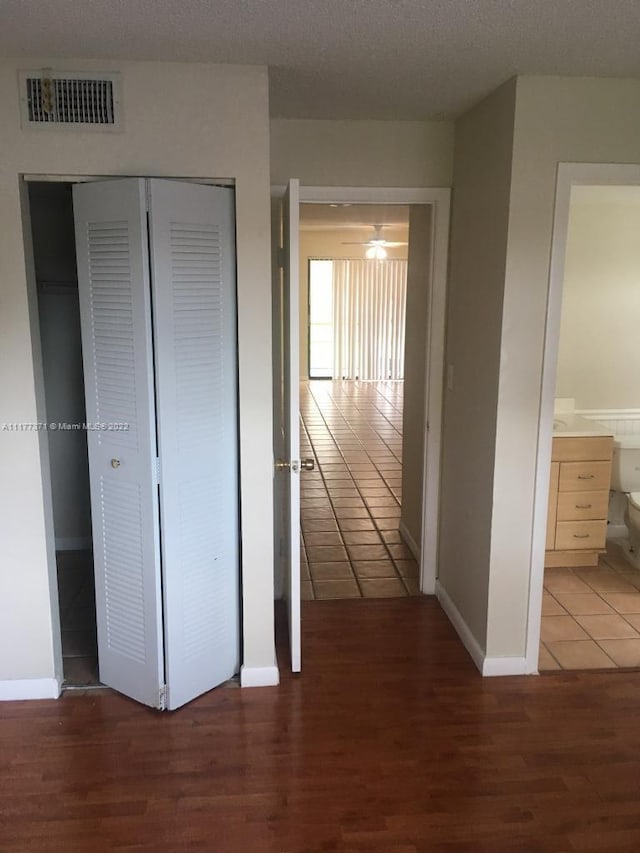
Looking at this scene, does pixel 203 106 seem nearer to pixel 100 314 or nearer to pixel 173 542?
pixel 100 314

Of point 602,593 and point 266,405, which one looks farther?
point 602,593

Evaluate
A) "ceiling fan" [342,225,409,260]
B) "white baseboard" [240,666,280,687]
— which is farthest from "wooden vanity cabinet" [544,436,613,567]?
"ceiling fan" [342,225,409,260]

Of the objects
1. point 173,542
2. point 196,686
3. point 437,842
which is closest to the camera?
point 437,842

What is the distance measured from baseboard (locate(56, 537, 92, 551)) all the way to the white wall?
161 cm

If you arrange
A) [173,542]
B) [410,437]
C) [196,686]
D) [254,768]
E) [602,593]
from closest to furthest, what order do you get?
1. [254,768]
2. [173,542]
3. [196,686]
4. [602,593]
5. [410,437]

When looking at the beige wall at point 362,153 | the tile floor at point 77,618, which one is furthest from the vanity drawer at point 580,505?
the tile floor at point 77,618

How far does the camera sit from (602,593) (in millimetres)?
3844

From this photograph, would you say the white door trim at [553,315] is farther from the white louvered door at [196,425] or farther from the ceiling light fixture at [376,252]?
the ceiling light fixture at [376,252]

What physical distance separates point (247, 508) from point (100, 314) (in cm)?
92

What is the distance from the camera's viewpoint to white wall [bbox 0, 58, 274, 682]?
2.54m

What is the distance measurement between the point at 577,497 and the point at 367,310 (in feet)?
23.6

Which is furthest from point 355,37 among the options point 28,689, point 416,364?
point 28,689

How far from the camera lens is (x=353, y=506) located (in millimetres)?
5199

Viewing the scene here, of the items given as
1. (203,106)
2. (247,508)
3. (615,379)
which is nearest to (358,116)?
(203,106)
